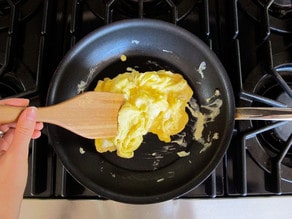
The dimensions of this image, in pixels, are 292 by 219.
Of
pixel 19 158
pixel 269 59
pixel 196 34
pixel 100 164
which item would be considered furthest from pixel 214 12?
pixel 19 158

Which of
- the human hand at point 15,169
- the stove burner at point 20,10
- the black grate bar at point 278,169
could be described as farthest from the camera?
the stove burner at point 20,10

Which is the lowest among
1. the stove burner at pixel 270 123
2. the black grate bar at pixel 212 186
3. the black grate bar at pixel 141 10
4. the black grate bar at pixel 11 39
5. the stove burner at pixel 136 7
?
the black grate bar at pixel 212 186

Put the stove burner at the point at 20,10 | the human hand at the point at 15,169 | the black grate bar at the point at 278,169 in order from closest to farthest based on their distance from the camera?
the human hand at the point at 15,169, the black grate bar at the point at 278,169, the stove burner at the point at 20,10

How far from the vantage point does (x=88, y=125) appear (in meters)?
0.80

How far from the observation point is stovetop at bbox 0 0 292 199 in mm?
809

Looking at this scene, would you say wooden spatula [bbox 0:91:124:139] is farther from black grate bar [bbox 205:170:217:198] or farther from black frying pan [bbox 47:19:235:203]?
black grate bar [bbox 205:170:217:198]

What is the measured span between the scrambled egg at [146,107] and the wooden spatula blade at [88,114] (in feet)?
0.07

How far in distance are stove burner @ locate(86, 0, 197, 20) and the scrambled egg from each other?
0.13 metres

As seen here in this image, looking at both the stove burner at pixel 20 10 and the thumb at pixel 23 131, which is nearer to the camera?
the thumb at pixel 23 131

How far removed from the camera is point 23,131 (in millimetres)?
694

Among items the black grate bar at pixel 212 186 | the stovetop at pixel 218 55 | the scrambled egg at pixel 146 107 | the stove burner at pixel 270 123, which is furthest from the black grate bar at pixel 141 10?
the black grate bar at pixel 212 186

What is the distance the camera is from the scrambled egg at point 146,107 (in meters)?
0.85

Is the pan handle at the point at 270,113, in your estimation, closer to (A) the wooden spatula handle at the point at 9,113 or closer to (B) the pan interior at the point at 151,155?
(B) the pan interior at the point at 151,155

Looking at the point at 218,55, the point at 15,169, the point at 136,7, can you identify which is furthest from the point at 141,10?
the point at 15,169
